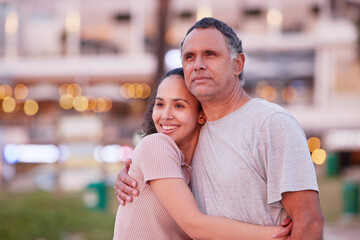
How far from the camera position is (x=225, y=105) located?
278 cm

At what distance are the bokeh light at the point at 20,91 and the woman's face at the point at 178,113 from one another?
29.7m

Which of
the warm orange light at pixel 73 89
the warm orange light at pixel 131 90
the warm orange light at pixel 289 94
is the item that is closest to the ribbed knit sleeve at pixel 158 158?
the warm orange light at pixel 289 94

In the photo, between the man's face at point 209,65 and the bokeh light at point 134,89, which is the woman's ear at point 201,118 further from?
the bokeh light at point 134,89

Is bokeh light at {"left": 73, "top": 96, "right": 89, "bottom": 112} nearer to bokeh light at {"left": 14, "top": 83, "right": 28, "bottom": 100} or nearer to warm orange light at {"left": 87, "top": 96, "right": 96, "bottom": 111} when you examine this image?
warm orange light at {"left": 87, "top": 96, "right": 96, "bottom": 111}

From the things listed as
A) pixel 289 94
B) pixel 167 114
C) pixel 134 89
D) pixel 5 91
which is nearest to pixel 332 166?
pixel 289 94

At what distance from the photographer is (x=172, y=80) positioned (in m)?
2.98

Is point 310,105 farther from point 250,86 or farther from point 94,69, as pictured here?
point 94,69

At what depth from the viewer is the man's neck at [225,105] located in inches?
109

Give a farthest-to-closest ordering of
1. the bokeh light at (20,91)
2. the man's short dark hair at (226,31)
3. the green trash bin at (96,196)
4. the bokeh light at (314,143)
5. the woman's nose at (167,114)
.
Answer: the bokeh light at (20,91)
the bokeh light at (314,143)
the green trash bin at (96,196)
the woman's nose at (167,114)
the man's short dark hair at (226,31)

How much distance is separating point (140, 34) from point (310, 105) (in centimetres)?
1099

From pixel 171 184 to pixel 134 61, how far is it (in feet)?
99.5

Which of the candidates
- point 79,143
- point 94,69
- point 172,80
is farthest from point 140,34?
point 172,80

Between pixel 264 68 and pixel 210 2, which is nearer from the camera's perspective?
pixel 264 68

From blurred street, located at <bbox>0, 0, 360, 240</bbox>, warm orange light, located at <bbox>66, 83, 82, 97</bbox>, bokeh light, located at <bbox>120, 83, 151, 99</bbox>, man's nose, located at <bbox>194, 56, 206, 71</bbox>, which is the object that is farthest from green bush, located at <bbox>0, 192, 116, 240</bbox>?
warm orange light, located at <bbox>66, 83, 82, 97</bbox>
